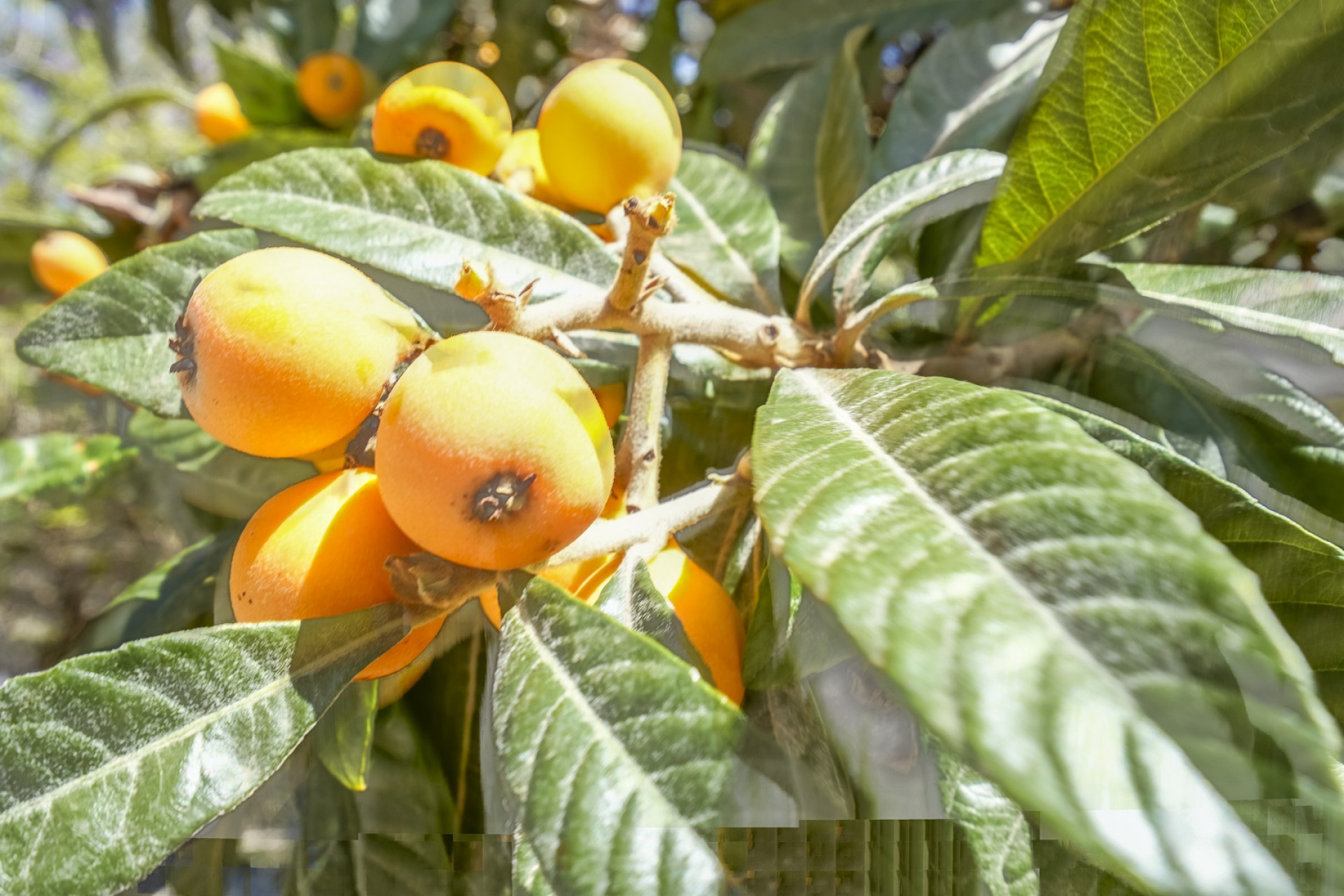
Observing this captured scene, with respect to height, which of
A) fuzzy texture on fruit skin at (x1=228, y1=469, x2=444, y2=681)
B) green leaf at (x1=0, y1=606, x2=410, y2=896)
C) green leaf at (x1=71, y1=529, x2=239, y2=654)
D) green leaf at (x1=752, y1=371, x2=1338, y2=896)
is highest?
green leaf at (x1=752, y1=371, x2=1338, y2=896)

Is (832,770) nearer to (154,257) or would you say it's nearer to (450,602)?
(450,602)

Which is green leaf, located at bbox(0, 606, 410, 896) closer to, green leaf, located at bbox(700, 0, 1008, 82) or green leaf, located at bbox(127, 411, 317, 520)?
green leaf, located at bbox(127, 411, 317, 520)

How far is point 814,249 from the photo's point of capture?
34.1 inches

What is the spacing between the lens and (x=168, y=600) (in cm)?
88

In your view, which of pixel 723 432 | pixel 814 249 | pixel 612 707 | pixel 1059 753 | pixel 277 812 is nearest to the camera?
pixel 1059 753

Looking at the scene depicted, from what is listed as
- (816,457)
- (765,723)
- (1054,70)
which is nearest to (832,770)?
(765,723)

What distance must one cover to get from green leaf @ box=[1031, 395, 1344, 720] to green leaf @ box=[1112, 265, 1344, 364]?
0.14 m

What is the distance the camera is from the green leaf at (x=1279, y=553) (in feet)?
1.46

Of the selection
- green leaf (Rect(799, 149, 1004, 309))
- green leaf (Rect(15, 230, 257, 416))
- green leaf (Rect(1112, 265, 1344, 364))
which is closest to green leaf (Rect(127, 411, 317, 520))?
green leaf (Rect(15, 230, 257, 416))

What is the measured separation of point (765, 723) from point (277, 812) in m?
0.35

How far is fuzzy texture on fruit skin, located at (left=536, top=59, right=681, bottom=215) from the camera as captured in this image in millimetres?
682

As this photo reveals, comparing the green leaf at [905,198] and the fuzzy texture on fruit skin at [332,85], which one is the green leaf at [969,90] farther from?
the fuzzy texture on fruit skin at [332,85]

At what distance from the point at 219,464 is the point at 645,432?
0.65 m

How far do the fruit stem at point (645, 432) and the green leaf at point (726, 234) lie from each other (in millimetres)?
190
